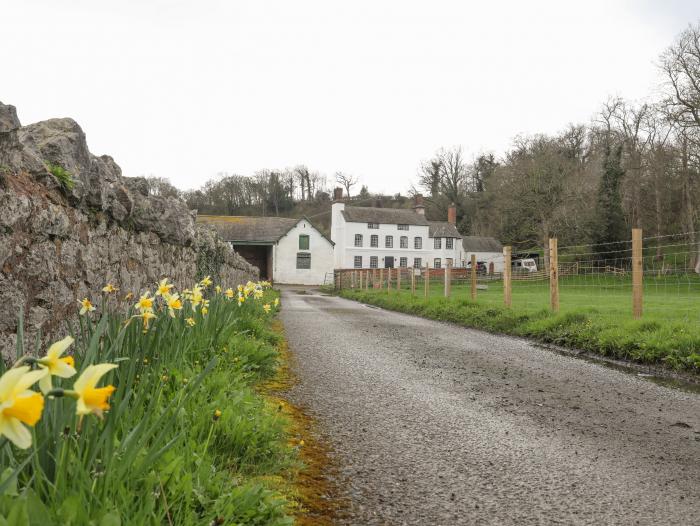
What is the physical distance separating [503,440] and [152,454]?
9.52ft

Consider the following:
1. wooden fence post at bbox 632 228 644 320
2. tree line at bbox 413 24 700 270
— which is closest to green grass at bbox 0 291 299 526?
wooden fence post at bbox 632 228 644 320

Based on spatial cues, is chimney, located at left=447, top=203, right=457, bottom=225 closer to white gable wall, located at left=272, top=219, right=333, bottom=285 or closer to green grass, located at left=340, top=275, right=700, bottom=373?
white gable wall, located at left=272, top=219, right=333, bottom=285

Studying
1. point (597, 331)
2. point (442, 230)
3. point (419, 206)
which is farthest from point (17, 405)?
point (419, 206)

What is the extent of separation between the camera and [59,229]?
11.6ft

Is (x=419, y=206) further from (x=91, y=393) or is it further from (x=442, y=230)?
(x=91, y=393)

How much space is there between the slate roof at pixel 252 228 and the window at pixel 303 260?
2.73m

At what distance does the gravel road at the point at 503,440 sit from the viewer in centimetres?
307

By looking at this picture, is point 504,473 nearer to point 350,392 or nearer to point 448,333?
point 350,392

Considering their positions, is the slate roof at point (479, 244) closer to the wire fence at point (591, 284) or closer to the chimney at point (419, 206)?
the chimney at point (419, 206)

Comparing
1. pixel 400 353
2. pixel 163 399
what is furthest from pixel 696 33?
pixel 163 399

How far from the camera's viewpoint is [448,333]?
11.9 meters

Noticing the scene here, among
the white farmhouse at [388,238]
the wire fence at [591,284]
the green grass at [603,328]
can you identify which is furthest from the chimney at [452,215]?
the green grass at [603,328]

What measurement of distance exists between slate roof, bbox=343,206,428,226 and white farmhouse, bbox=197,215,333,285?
342 inches

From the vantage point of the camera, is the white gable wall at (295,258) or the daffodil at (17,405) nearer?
the daffodil at (17,405)
